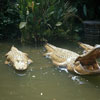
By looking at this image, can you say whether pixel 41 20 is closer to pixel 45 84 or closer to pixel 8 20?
pixel 8 20

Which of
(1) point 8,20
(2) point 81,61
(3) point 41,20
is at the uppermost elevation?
(2) point 81,61

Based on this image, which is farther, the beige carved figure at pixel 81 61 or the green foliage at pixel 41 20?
the green foliage at pixel 41 20

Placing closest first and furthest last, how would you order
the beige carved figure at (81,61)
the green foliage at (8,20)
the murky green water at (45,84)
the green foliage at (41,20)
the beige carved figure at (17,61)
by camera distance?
1. the murky green water at (45,84)
2. the beige carved figure at (81,61)
3. the beige carved figure at (17,61)
4. the green foliage at (41,20)
5. the green foliage at (8,20)

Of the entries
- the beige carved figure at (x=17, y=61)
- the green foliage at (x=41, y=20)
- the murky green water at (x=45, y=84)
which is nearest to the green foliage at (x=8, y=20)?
the green foliage at (x=41, y=20)

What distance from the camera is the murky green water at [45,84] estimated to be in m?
4.27

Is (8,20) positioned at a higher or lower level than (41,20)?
lower

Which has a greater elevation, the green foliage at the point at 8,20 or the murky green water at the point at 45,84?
the murky green water at the point at 45,84

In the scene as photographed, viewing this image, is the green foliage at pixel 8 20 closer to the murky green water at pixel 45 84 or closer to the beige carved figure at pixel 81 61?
the murky green water at pixel 45 84

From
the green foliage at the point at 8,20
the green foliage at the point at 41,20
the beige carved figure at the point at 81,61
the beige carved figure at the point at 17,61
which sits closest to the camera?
the beige carved figure at the point at 81,61

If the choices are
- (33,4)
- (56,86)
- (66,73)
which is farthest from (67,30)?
(56,86)

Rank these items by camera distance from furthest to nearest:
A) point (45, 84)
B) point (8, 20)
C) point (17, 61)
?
point (8, 20)
point (17, 61)
point (45, 84)

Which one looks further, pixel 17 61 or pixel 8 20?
pixel 8 20

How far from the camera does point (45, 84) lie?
489 cm

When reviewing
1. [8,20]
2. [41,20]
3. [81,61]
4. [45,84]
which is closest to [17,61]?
[45,84]
